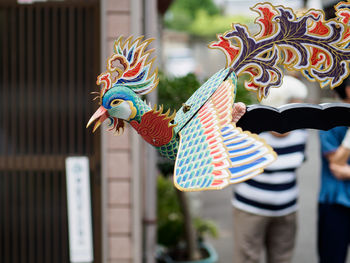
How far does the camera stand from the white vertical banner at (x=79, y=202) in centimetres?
235

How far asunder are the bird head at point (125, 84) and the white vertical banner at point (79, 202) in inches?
68.5

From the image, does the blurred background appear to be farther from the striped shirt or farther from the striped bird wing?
the striped bird wing

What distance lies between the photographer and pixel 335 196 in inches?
86.0

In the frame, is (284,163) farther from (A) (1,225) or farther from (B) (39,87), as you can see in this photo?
(A) (1,225)

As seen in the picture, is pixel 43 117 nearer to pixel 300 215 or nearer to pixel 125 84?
pixel 125 84

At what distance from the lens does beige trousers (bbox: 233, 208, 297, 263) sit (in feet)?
7.41

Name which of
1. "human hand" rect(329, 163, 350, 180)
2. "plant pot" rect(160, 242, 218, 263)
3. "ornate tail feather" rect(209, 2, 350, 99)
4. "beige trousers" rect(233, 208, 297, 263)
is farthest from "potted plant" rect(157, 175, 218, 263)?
"ornate tail feather" rect(209, 2, 350, 99)

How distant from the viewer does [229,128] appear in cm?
58

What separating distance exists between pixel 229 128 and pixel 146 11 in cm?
211

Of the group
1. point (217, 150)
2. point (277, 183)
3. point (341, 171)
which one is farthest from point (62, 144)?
point (217, 150)

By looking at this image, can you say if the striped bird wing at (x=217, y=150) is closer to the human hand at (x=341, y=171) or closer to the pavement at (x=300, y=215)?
the human hand at (x=341, y=171)

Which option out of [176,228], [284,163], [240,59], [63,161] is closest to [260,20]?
[240,59]

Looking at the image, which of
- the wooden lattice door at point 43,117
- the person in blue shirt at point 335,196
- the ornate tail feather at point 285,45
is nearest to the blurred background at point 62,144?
the wooden lattice door at point 43,117

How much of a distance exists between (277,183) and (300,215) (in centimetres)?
264
